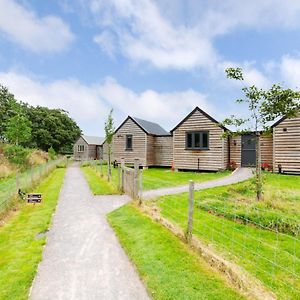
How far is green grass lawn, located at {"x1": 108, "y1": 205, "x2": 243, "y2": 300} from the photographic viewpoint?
502cm

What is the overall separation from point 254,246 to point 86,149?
5241cm

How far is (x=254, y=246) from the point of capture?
7.81 m

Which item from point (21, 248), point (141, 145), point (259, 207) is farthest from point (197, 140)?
point (21, 248)

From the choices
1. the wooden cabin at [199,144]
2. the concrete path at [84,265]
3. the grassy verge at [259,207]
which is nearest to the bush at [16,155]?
the wooden cabin at [199,144]

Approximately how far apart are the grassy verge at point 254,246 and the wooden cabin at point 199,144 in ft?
46.2

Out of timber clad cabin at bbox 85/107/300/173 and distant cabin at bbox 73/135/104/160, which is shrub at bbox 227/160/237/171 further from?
distant cabin at bbox 73/135/104/160

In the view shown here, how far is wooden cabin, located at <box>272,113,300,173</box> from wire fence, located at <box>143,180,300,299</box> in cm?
1231

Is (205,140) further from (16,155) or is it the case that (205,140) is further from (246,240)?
(16,155)

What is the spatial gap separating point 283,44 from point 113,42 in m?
11.3

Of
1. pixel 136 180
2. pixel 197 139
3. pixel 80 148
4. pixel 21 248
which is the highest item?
pixel 197 139

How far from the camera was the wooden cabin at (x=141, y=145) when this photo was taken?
31172 millimetres

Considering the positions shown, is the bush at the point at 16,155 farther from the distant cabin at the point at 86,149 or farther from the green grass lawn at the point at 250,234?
the distant cabin at the point at 86,149

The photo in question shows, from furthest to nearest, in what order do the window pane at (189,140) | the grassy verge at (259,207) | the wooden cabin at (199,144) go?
the window pane at (189,140) < the wooden cabin at (199,144) < the grassy verge at (259,207)

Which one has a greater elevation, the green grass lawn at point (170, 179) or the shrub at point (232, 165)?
the shrub at point (232, 165)
